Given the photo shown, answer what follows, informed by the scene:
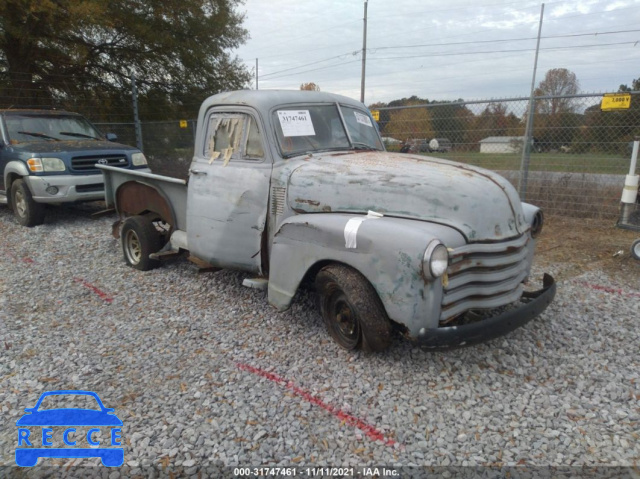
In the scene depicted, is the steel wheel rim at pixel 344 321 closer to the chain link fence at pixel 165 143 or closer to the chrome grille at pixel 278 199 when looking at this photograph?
the chrome grille at pixel 278 199

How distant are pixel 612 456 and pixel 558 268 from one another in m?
3.44

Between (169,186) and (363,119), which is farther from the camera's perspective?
(169,186)

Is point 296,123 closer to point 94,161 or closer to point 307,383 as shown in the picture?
point 307,383

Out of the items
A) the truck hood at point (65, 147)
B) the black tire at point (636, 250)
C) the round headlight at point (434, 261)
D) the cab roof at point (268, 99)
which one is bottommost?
the black tire at point (636, 250)

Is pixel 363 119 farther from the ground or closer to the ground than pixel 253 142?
farther from the ground

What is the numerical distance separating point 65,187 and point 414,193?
651cm

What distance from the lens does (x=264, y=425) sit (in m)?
2.77

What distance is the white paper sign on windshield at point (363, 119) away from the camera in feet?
15.8

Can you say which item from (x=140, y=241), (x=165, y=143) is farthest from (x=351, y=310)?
(x=165, y=143)

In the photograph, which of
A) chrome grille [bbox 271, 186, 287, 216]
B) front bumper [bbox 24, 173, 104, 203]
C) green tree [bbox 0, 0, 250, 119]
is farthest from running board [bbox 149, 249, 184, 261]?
green tree [bbox 0, 0, 250, 119]

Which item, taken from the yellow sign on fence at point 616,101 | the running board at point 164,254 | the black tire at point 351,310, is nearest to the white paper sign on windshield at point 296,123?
the black tire at point 351,310

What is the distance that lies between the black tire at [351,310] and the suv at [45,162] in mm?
5967

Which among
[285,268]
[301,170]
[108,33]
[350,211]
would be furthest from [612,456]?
[108,33]

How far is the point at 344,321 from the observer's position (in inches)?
141
